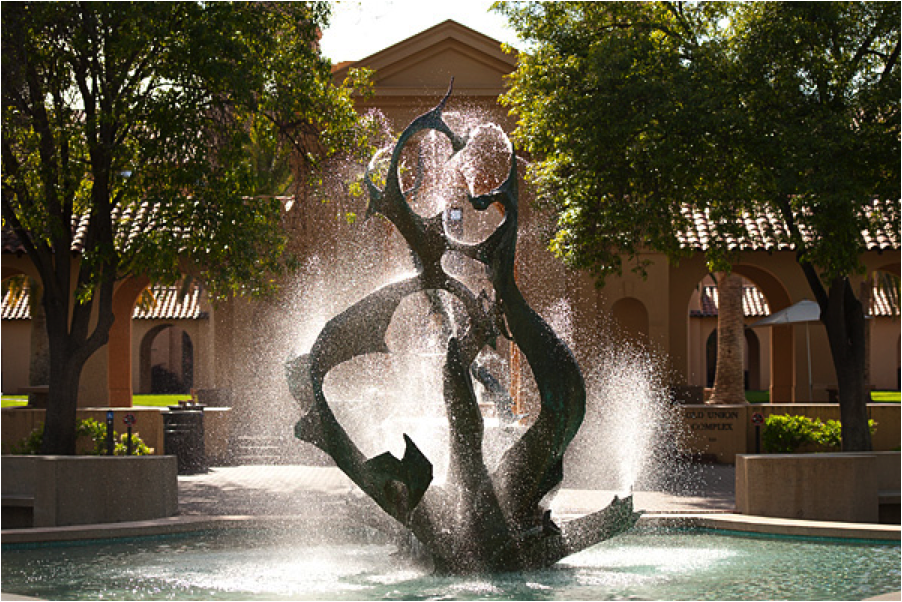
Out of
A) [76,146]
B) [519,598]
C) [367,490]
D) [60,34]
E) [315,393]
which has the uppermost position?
[60,34]

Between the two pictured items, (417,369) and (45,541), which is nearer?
(45,541)

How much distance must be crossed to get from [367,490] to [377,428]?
16.0 feet

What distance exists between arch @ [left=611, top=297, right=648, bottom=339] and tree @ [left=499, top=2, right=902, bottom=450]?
35.1 feet

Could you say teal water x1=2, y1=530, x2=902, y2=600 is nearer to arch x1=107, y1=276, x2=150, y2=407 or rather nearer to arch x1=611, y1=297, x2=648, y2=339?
arch x1=107, y1=276, x2=150, y2=407

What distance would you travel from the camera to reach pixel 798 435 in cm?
1745

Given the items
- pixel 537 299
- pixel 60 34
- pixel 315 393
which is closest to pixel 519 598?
pixel 315 393

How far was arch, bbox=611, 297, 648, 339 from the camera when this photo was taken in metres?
26.4

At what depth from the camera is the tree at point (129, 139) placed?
43.0ft

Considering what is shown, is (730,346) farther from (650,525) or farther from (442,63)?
(650,525)

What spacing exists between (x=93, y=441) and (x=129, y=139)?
174 inches

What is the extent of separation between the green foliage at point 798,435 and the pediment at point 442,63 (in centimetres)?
891

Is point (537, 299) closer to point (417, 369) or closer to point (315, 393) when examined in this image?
Result: point (417, 369)

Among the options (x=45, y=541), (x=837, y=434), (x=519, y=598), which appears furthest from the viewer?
(x=837, y=434)

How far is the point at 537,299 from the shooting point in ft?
73.3
